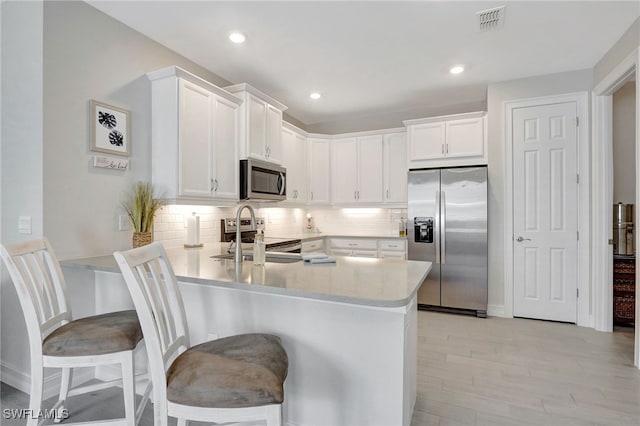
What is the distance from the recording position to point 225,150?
10.3 feet

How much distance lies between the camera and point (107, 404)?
79.0 inches

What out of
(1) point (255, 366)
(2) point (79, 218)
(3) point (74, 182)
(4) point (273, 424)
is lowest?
(4) point (273, 424)

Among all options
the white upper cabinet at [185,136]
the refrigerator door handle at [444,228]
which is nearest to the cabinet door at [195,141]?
the white upper cabinet at [185,136]

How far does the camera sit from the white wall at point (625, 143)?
3758 mm

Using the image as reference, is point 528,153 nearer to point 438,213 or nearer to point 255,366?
point 438,213

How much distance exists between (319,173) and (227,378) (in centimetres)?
398

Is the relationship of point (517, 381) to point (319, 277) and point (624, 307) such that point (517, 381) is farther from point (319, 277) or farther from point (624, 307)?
point (624, 307)

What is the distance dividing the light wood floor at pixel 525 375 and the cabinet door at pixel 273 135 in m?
2.51

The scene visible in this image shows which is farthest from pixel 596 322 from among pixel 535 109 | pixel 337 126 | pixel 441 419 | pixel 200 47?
pixel 200 47

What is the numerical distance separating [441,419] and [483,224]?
95.0 inches

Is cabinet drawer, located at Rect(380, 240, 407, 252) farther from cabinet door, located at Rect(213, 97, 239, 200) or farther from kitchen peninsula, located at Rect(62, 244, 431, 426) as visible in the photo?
kitchen peninsula, located at Rect(62, 244, 431, 426)

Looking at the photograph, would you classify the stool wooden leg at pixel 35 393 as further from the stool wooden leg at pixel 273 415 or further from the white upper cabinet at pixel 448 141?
the white upper cabinet at pixel 448 141

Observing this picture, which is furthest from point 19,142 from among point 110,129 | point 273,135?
point 273,135

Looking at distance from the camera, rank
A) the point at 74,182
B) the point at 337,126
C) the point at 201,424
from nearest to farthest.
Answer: the point at 201,424 → the point at 74,182 → the point at 337,126
